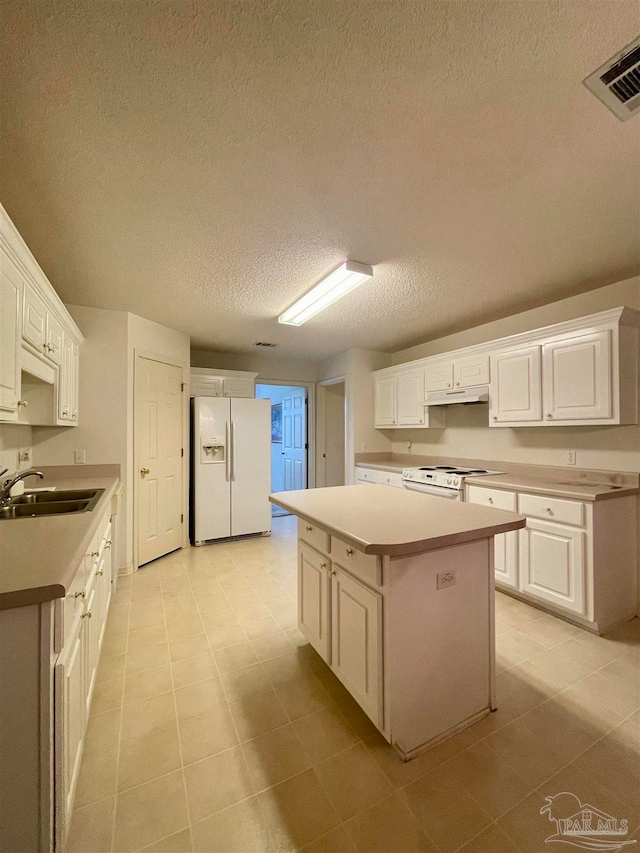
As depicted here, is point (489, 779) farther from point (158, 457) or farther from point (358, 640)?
point (158, 457)

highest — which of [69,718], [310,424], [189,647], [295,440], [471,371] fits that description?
[471,371]

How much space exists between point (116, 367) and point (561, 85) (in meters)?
3.41

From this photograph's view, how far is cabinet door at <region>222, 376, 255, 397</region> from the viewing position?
4688 millimetres

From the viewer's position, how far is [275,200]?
65.7 inches

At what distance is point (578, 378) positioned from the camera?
8.38ft

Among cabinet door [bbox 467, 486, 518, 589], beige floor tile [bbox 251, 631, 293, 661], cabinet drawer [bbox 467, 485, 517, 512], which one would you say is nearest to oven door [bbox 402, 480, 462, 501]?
cabinet drawer [bbox 467, 485, 517, 512]

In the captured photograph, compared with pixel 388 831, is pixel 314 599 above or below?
above

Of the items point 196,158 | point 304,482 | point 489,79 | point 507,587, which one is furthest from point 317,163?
point 304,482

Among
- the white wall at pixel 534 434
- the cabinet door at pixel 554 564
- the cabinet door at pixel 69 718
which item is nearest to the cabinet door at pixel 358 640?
the cabinet door at pixel 69 718

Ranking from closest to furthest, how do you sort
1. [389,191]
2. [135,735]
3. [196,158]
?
[196,158] < [135,735] < [389,191]

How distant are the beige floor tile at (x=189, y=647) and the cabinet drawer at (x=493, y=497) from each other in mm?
2307

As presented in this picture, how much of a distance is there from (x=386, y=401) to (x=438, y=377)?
92 centimetres

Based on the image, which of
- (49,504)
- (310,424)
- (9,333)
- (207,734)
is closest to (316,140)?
(9,333)

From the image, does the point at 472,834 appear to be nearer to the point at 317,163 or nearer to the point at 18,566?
the point at 18,566
